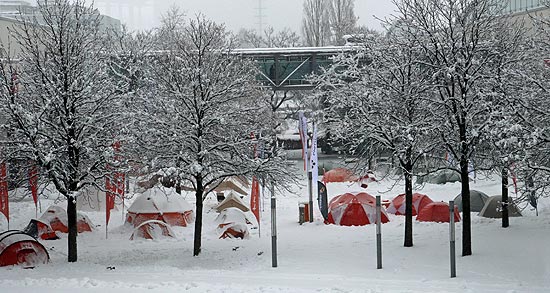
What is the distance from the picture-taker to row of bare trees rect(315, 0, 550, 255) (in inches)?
562

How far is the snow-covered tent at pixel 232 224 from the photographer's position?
2130cm

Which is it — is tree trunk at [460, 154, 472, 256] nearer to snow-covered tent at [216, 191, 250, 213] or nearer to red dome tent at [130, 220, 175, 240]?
red dome tent at [130, 220, 175, 240]

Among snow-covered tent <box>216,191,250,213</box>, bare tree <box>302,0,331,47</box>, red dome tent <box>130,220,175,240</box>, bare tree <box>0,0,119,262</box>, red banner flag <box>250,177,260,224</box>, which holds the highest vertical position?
bare tree <box>302,0,331,47</box>

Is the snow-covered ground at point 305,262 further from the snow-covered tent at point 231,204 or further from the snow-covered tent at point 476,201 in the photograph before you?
the snow-covered tent at point 231,204

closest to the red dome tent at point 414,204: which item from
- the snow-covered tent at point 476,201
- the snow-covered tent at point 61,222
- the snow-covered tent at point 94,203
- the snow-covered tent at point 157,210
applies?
the snow-covered tent at point 476,201

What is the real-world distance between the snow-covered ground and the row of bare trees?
149 cm


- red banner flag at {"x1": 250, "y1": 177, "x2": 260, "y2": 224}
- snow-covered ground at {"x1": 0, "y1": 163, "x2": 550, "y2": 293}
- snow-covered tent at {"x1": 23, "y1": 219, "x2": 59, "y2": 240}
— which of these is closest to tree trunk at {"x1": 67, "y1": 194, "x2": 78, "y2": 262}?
snow-covered ground at {"x1": 0, "y1": 163, "x2": 550, "y2": 293}

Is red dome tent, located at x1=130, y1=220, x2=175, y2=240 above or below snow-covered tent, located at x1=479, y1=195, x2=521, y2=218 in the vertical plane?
below

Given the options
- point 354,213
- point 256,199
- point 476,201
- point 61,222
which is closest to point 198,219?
point 256,199

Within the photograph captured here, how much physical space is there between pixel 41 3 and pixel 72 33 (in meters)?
3.24

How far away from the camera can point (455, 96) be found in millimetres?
15852

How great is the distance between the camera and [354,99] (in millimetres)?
17641

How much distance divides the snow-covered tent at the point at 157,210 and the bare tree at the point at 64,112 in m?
5.79

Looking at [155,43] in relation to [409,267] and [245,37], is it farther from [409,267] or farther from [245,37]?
[245,37]
